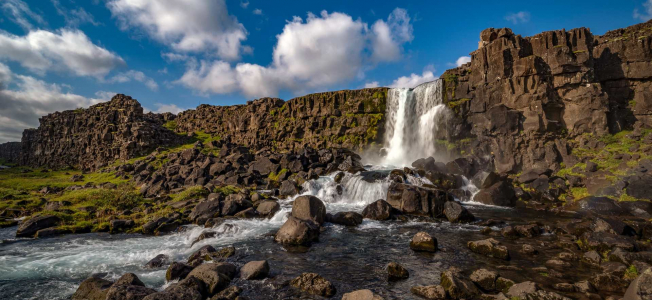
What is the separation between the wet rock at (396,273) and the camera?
39.8 feet

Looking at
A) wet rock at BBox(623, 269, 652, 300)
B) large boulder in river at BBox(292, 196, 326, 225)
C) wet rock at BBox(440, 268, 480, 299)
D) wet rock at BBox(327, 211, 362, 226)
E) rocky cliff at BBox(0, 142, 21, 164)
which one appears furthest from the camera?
rocky cliff at BBox(0, 142, 21, 164)

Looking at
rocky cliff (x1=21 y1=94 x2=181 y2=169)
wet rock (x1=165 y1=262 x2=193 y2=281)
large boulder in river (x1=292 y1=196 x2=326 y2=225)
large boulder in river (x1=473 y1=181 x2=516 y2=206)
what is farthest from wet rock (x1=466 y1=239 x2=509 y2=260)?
rocky cliff (x1=21 y1=94 x2=181 y2=169)

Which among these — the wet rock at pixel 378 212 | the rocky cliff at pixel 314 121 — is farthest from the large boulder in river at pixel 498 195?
the rocky cliff at pixel 314 121

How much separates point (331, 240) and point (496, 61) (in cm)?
3680

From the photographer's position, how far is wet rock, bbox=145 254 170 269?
46.1ft

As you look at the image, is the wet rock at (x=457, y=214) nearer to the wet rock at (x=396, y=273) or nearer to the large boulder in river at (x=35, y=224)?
the wet rock at (x=396, y=273)

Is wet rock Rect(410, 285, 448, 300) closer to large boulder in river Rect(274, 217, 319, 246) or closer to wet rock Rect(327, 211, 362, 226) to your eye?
large boulder in river Rect(274, 217, 319, 246)

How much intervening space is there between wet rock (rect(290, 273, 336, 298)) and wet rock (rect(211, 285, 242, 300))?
2.16 metres

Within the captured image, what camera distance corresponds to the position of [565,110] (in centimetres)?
3553

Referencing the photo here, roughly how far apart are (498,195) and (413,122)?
942 inches

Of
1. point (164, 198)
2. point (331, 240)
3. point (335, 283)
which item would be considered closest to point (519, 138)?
point (331, 240)

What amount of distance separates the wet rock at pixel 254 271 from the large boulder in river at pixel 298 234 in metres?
4.41

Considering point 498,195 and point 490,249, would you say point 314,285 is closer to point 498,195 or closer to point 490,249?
point 490,249

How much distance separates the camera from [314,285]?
36.4 feet
